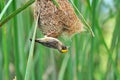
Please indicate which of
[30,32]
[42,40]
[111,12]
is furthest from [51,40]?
[111,12]

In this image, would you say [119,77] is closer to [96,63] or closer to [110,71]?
[110,71]

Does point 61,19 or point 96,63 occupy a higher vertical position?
point 61,19

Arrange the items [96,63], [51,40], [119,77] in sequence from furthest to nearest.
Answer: [96,63]
[119,77]
[51,40]

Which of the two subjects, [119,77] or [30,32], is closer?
[119,77]

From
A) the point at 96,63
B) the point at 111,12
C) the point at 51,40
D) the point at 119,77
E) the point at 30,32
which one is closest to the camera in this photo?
the point at 51,40

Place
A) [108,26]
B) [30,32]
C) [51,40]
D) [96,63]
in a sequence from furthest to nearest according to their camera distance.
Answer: [108,26] → [96,63] → [30,32] → [51,40]

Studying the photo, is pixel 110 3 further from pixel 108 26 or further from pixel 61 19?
pixel 108 26

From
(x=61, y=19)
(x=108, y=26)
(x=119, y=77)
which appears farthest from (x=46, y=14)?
(x=108, y=26)

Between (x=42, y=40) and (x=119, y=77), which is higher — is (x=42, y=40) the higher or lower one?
the higher one

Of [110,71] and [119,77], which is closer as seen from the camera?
[119,77]
